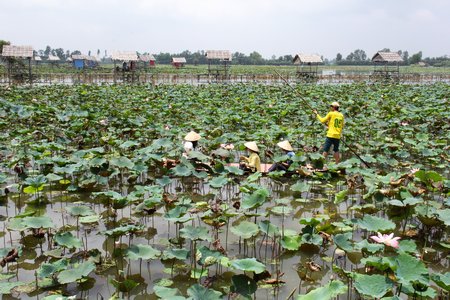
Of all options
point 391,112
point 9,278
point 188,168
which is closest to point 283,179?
point 188,168

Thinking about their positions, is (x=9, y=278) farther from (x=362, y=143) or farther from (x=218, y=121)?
(x=218, y=121)

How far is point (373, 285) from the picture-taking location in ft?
9.19

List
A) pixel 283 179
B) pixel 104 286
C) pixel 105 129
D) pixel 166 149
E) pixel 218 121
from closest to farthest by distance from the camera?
1. pixel 104 286
2. pixel 283 179
3. pixel 166 149
4. pixel 105 129
5. pixel 218 121

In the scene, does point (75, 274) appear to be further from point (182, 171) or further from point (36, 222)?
point (182, 171)

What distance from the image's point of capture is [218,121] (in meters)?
10.9

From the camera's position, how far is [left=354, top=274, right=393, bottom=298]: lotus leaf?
273 cm

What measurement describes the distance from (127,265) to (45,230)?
113cm

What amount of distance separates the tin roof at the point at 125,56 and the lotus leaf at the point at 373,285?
2710 centimetres

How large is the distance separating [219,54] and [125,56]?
7.28m

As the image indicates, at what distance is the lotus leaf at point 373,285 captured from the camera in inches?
107

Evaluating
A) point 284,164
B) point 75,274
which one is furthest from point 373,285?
point 284,164

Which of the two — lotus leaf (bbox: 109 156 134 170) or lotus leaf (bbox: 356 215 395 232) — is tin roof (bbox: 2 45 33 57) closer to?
lotus leaf (bbox: 109 156 134 170)

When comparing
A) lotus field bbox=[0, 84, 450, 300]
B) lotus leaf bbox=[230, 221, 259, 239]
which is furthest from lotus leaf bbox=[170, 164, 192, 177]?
lotus leaf bbox=[230, 221, 259, 239]

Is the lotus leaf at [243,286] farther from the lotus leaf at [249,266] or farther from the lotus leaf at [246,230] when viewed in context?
the lotus leaf at [246,230]
